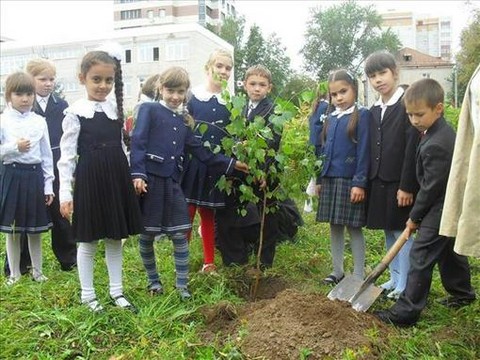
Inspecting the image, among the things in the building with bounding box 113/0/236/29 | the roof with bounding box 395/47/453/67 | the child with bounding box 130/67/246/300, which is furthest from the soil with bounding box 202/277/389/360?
the building with bounding box 113/0/236/29

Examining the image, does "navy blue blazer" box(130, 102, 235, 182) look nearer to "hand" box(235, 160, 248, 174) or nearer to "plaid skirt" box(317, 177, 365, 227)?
"hand" box(235, 160, 248, 174)

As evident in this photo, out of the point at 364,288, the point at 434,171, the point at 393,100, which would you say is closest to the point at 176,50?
the point at 393,100

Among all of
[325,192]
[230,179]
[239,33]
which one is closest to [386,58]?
[325,192]

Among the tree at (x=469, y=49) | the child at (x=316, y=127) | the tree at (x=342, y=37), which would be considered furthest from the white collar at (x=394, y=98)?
the tree at (x=342, y=37)

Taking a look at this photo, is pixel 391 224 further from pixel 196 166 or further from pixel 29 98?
pixel 29 98

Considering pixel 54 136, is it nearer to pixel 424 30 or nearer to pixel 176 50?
pixel 176 50

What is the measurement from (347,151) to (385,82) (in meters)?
0.54

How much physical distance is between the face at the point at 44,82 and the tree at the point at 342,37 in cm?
5030

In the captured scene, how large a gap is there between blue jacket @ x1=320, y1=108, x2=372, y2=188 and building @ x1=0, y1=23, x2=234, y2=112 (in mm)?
34814

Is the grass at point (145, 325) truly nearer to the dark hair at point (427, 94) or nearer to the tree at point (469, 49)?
the dark hair at point (427, 94)

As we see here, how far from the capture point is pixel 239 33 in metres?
53.3

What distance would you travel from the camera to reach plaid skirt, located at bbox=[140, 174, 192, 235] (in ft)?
11.2

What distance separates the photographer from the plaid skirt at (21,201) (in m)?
4.10

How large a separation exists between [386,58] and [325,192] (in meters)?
1.04
